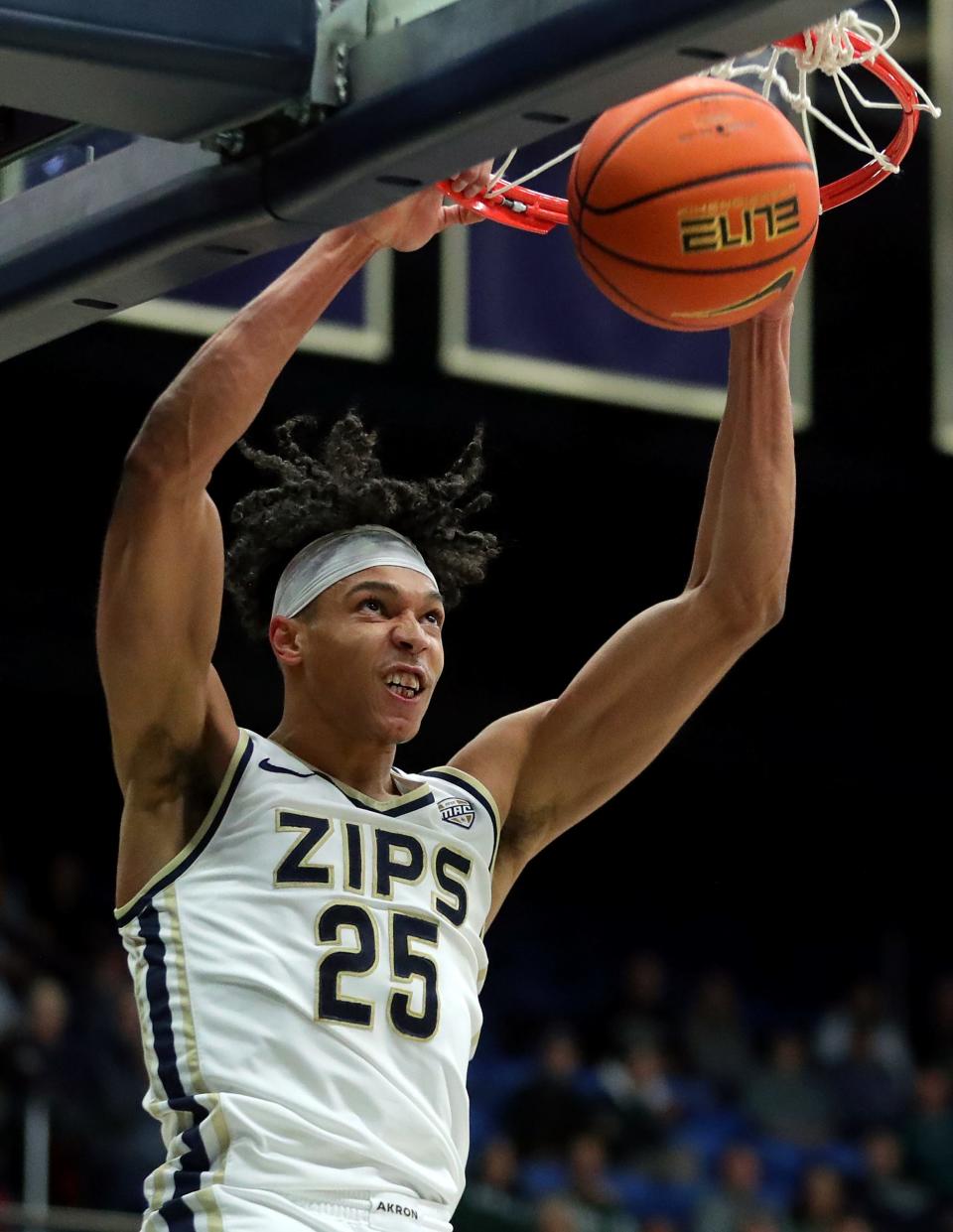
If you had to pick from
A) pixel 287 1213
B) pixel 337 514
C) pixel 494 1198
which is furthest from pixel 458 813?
pixel 494 1198

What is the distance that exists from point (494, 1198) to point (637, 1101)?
1515 millimetres

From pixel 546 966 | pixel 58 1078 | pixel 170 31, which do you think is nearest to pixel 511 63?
pixel 170 31

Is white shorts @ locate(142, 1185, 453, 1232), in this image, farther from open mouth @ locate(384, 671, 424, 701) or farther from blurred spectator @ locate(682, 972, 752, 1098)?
blurred spectator @ locate(682, 972, 752, 1098)

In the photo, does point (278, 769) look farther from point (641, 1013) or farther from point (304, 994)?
point (641, 1013)

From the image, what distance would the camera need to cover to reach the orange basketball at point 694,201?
11.6ft

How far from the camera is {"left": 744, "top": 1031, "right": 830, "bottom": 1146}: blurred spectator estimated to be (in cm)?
1178

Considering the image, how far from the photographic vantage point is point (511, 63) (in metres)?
2.81

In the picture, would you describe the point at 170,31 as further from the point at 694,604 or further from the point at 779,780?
the point at 779,780

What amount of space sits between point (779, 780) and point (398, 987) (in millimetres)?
9675

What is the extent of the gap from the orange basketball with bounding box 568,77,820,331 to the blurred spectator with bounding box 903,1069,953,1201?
8701 mm

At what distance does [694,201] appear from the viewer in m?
3.53

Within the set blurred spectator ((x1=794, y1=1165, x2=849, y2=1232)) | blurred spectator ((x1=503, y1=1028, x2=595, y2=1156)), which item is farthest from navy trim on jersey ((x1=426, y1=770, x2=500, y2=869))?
blurred spectator ((x1=794, y1=1165, x2=849, y2=1232))

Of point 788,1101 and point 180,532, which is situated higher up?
point 788,1101

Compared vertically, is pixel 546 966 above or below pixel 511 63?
above
